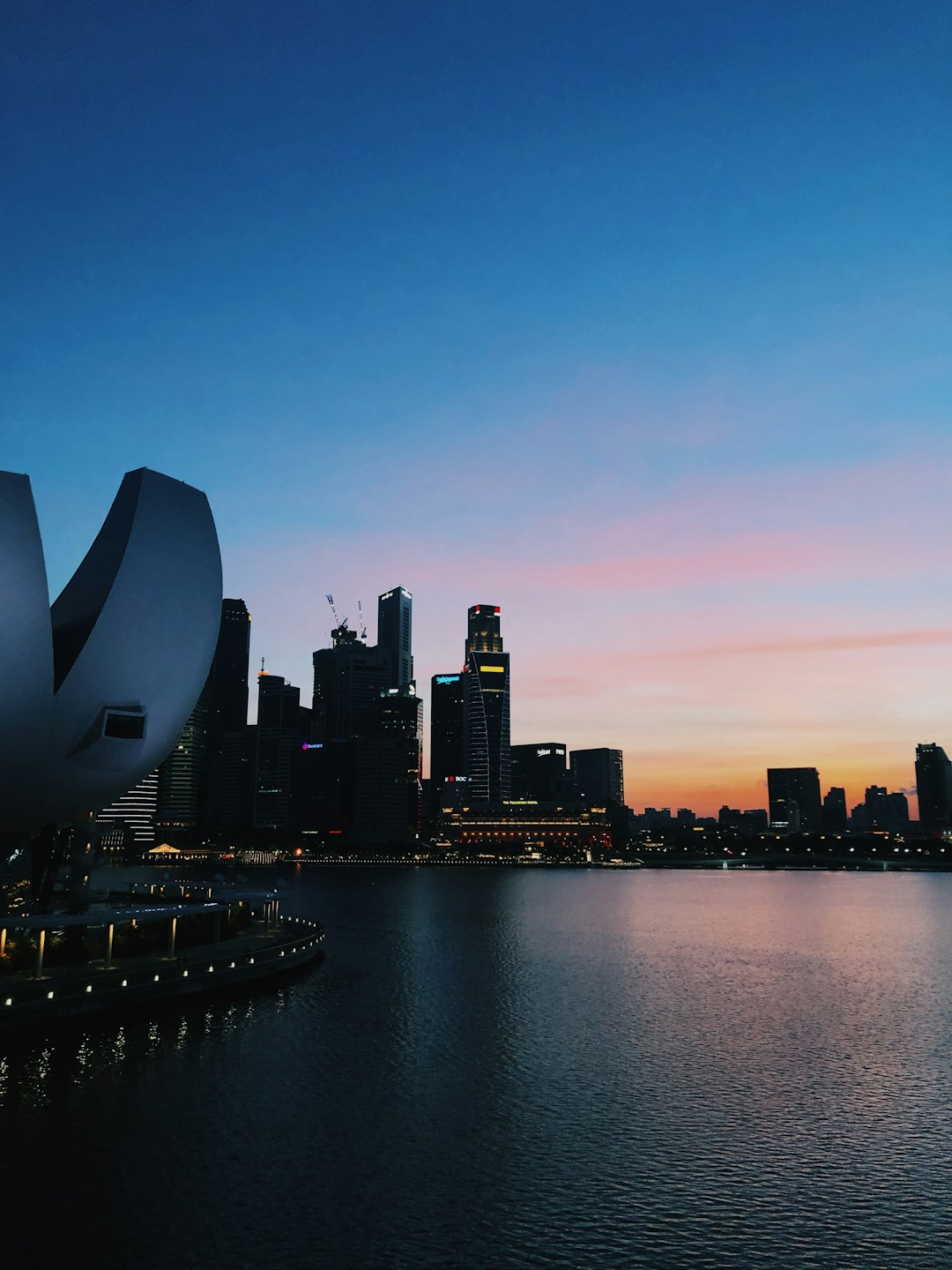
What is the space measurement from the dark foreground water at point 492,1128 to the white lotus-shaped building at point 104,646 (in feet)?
32.6

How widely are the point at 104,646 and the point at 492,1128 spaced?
2319cm

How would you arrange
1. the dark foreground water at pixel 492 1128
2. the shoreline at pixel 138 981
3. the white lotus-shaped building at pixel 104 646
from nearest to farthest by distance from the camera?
1. the dark foreground water at pixel 492 1128
2. the shoreline at pixel 138 981
3. the white lotus-shaped building at pixel 104 646

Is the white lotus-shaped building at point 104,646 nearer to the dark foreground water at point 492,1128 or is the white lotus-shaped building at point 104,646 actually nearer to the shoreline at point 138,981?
the shoreline at point 138,981

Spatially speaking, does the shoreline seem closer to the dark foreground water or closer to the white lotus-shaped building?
the dark foreground water

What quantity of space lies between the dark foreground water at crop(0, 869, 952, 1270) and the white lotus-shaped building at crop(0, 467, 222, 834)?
9937mm

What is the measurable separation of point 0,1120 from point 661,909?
9100 centimetres

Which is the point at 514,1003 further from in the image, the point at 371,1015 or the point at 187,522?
the point at 187,522

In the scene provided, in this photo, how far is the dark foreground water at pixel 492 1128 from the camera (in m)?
15.9

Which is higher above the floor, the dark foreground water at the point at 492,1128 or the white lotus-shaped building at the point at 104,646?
the white lotus-shaped building at the point at 104,646

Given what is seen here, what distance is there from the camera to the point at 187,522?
130 ft

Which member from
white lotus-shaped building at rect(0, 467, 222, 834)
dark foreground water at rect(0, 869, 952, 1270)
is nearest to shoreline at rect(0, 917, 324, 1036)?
dark foreground water at rect(0, 869, 952, 1270)

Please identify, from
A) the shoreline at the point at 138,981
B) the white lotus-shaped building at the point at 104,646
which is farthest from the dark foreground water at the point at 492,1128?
the white lotus-shaped building at the point at 104,646

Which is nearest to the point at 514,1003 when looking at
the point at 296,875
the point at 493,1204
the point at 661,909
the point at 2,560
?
the point at 493,1204

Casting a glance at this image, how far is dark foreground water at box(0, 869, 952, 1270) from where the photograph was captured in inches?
626
